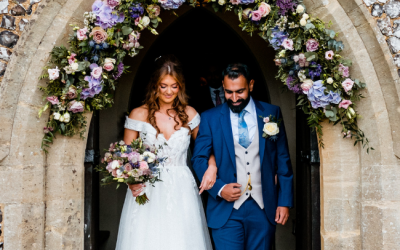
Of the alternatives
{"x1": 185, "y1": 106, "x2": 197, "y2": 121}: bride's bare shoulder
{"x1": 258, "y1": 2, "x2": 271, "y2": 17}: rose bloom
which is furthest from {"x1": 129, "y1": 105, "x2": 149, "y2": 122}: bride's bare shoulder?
{"x1": 258, "y1": 2, "x2": 271, "y2": 17}: rose bloom

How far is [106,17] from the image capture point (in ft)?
9.68

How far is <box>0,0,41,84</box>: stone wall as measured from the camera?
2.92 metres

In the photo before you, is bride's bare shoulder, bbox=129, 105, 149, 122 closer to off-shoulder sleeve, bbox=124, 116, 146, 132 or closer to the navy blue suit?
off-shoulder sleeve, bbox=124, 116, 146, 132

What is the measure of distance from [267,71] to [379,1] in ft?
5.45

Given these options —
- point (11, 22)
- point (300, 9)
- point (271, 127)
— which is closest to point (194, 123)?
point (271, 127)

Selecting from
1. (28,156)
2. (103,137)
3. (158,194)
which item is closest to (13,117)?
(28,156)

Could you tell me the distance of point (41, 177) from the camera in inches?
117

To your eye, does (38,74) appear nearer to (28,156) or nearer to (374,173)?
(28,156)

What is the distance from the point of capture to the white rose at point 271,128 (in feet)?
10.2

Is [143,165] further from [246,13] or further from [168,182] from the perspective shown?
[246,13]

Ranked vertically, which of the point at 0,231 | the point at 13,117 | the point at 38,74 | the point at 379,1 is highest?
the point at 379,1

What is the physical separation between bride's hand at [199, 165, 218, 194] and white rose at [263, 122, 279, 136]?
517 mm

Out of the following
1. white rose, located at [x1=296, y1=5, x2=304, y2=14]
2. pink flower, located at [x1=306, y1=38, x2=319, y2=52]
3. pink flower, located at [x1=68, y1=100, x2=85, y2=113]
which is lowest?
pink flower, located at [x1=68, y1=100, x2=85, y2=113]

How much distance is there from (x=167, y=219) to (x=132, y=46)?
4.68ft
